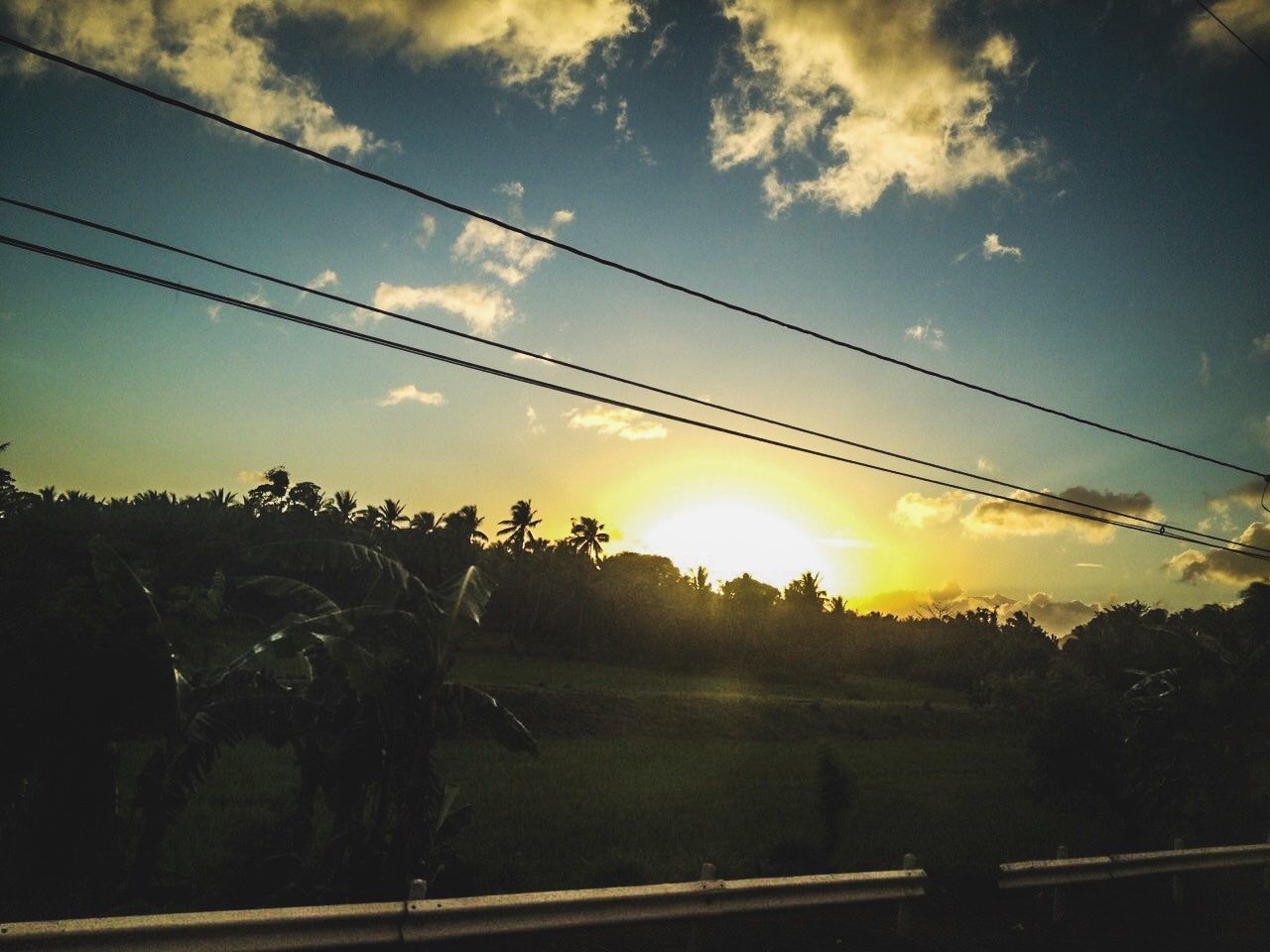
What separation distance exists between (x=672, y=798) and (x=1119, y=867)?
43.5 feet

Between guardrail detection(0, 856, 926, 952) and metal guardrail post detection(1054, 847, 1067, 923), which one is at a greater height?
guardrail detection(0, 856, 926, 952)

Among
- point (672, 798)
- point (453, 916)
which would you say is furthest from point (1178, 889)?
point (672, 798)

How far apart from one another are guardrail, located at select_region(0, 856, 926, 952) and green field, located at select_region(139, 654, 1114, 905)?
3946 millimetres

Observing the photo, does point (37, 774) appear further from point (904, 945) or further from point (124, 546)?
point (904, 945)

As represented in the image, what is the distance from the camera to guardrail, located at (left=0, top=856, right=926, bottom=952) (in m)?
4.42

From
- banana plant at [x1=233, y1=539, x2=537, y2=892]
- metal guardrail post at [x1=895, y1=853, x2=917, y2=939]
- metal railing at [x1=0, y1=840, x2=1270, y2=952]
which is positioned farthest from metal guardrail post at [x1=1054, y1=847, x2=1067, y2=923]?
banana plant at [x1=233, y1=539, x2=537, y2=892]

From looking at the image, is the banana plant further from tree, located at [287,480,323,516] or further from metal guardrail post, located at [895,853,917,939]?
tree, located at [287,480,323,516]

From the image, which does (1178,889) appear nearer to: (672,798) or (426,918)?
(426,918)

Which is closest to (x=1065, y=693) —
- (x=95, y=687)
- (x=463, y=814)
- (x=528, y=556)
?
(x=463, y=814)

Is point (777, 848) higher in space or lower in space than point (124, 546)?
lower

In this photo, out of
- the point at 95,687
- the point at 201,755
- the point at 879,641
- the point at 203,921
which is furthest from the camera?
the point at 879,641

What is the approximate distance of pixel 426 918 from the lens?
5.35 metres

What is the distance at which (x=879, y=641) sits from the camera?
8900 cm

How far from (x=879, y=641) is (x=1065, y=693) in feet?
241
